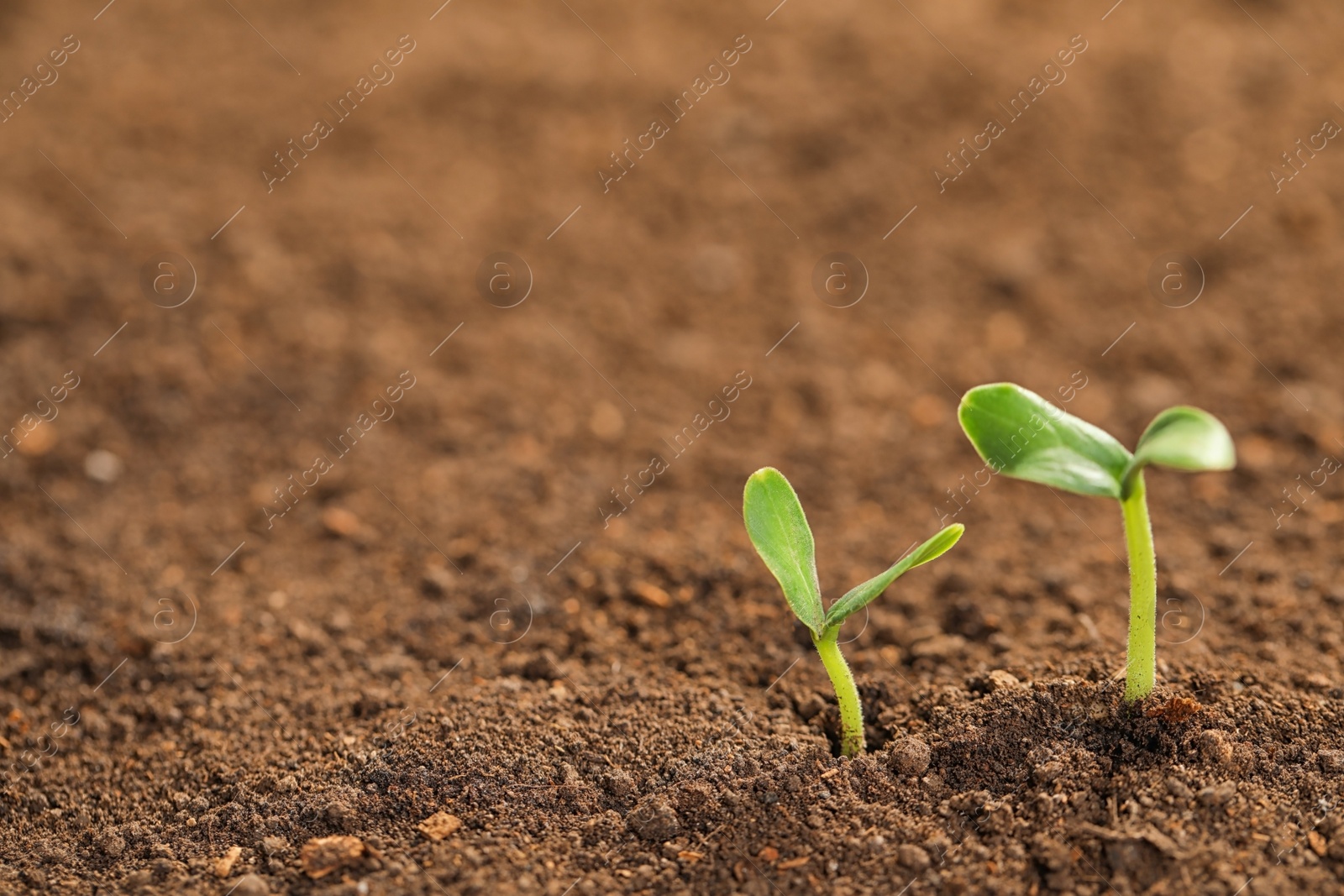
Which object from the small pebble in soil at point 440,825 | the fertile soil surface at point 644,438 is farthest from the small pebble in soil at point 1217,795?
the small pebble in soil at point 440,825

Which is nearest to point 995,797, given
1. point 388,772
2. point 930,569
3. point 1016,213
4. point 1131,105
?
point 930,569

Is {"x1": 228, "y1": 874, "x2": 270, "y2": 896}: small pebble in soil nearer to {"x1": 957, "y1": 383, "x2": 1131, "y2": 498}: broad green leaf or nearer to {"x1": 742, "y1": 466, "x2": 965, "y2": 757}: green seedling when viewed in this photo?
{"x1": 742, "y1": 466, "x2": 965, "y2": 757}: green seedling

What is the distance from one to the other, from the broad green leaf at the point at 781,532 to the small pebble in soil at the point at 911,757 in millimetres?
238

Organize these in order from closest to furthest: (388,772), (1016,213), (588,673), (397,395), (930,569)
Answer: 1. (388,772)
2. (588,673)
3. (930,569)
4. (397,395)
5. (1016,213)

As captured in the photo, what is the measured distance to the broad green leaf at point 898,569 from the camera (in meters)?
1.25

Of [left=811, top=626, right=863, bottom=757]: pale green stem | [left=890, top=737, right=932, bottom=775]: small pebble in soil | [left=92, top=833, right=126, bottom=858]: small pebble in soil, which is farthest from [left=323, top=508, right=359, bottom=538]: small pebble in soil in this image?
[left=890, top=737, right=932, bottom=775]: small pebble in soil

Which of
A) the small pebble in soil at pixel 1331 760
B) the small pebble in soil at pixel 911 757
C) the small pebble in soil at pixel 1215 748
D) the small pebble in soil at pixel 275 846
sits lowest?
the small pebble in soil at pixel 1331 760

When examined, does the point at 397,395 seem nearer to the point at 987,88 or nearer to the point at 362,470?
the point at 362,470

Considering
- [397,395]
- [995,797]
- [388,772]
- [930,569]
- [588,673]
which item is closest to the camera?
[995,797]

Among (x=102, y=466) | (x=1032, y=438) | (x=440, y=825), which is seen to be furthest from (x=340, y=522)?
(x=1032, y=438)

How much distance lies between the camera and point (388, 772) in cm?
152

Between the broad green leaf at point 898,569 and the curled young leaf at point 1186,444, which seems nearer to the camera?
the curled young leaf at point 1186,444

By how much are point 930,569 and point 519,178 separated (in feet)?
5.78

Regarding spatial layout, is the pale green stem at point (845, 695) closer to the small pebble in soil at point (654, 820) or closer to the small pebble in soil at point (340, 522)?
the small pebble in soil at point (654, 820)
